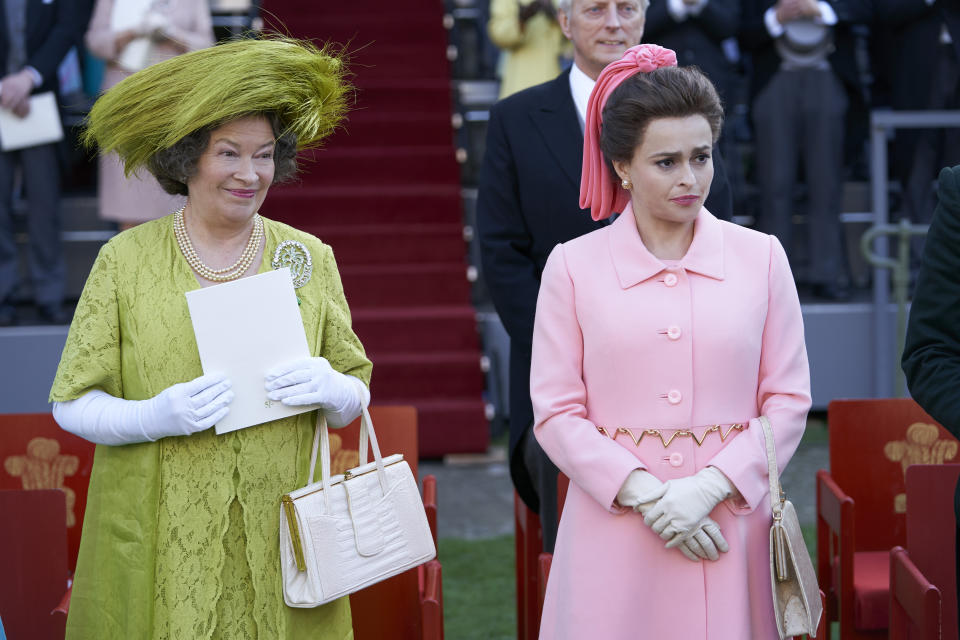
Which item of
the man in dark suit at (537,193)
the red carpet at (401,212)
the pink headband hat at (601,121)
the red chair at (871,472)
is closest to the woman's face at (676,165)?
the pink headband hat at (601,121)

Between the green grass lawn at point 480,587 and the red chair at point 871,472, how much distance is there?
1060 millimetres

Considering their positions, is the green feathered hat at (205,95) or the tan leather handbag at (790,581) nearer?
the tan leather handbag at (790,581)

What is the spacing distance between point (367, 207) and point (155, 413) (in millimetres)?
5118

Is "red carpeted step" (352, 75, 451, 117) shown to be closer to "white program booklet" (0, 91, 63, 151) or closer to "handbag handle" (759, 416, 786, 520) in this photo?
"white program booklet" (0, 91, 63, 151)

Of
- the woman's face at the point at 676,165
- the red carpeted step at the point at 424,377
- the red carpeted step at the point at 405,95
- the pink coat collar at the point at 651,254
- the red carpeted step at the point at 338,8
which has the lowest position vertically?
the red carpeted step at the point at 424,377

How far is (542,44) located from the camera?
22.3 feet

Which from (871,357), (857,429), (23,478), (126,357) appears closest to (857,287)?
(871,357)

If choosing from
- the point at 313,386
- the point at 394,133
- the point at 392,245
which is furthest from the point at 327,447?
the point at 394,133

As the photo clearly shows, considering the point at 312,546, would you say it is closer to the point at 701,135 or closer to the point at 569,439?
the point at 569,439

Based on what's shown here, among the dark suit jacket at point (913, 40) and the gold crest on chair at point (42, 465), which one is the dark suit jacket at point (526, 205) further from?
the dark suit jacket at point (913, 40)

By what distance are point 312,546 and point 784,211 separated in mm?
4857

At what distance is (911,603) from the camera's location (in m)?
2.91

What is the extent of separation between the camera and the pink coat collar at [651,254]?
2408 mm

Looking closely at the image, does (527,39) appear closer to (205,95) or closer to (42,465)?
(42,465)
